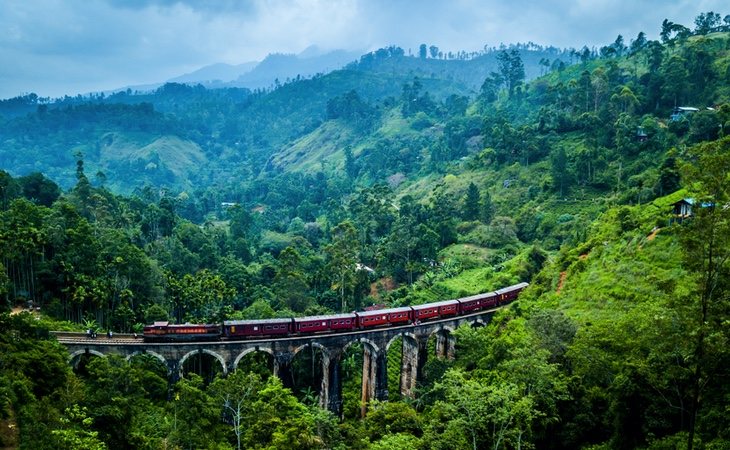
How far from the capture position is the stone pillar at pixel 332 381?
43.3m

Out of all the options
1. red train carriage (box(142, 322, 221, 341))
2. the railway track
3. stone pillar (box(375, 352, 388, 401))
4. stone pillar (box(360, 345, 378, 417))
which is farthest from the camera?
stone pillar (box(360, 345, 378, 417))

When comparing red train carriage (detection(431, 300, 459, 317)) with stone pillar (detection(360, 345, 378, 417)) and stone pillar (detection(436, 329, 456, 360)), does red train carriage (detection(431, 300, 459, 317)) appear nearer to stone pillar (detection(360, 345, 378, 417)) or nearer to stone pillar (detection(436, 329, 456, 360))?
stone pillar (detection(436, 329, 456, 360))

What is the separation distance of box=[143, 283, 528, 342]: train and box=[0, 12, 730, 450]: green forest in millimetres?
2565

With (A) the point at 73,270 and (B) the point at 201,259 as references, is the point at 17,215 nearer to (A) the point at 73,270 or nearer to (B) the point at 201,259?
(A) the point at 73,270

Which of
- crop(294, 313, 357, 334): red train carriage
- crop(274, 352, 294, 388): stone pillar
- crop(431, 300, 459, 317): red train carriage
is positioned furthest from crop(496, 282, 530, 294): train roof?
crop(274, 352, 294, 388): stone pillar

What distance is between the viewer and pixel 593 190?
7256 centimetres

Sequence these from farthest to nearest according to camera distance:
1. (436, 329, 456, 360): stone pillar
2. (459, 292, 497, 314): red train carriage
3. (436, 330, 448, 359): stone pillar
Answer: (459, 292, 497, 314): red train carriage
(436, 330, 448, 359): stone pillar
(436, 329, 456, 360): stone pillar

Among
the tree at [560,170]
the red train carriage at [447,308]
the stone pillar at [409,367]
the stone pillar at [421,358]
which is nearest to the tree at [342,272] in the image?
the stone pillar at [409,367]

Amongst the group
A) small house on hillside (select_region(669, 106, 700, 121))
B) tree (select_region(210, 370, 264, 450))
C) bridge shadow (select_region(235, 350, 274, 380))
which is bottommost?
bridge shadow (select_region(235, 350, 274, 380))

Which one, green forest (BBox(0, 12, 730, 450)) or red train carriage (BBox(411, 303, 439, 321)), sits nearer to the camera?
green forest (BBox(0, 12, 730, 450))

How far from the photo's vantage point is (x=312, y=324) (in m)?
42.9

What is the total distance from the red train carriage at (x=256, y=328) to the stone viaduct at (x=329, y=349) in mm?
608

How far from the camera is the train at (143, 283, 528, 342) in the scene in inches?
1593

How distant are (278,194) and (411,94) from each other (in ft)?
182
